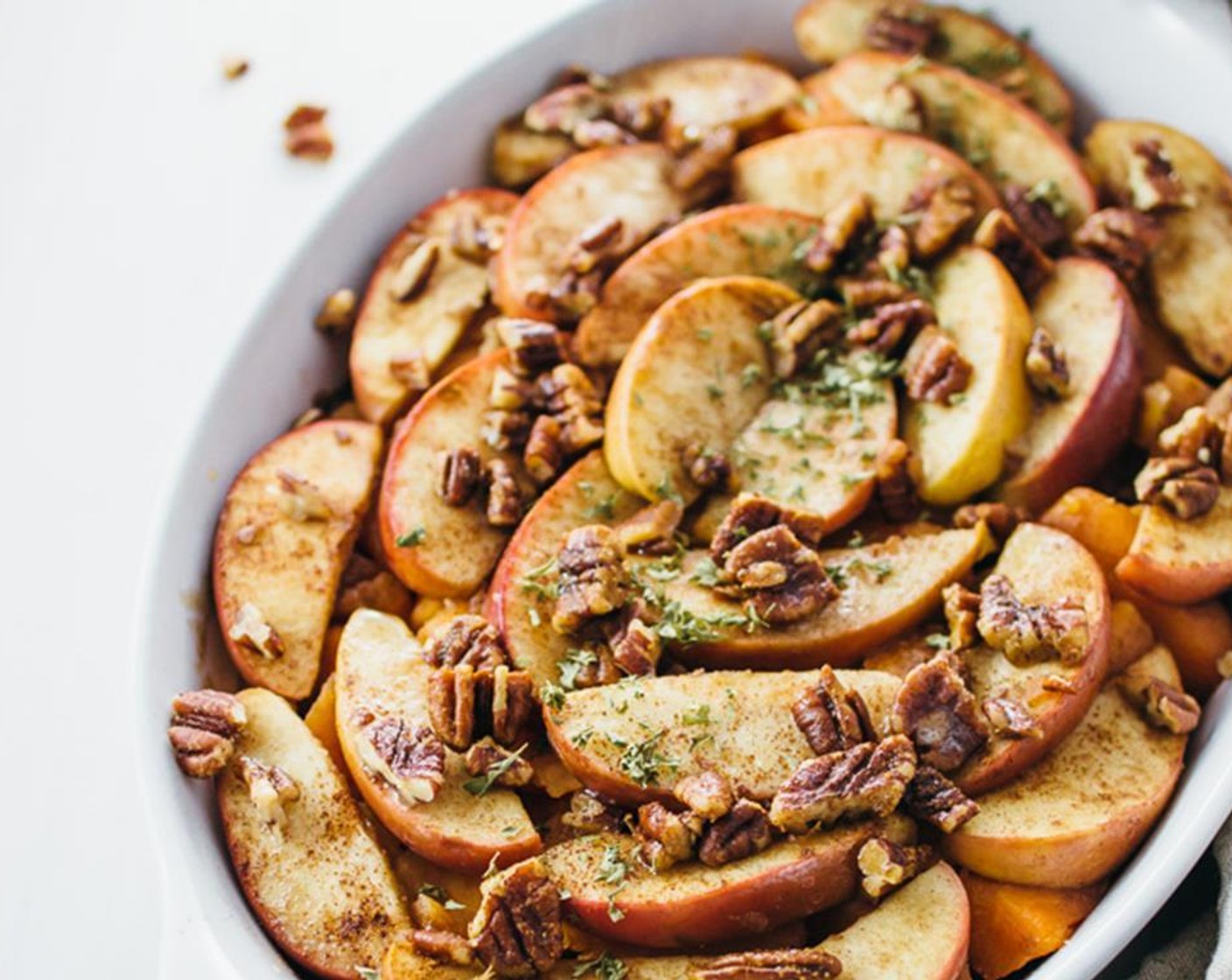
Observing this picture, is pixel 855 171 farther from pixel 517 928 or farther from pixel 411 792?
pixel 517 928

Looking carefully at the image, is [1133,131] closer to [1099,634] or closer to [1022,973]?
[1099,634]

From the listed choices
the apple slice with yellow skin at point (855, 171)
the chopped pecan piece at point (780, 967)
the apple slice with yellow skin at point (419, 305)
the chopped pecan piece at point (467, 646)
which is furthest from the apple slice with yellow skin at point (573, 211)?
the chopped pecan piece at point (780, 967)

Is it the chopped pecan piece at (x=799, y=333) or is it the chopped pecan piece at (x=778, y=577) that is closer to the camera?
the chopped pecan piece at (x=778, y=577)

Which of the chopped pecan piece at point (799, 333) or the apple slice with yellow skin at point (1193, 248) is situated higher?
the chopped pecan piece at point (799, 333)

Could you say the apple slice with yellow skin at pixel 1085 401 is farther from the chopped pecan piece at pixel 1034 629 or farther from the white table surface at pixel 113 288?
the white table surface at pixel 113 288

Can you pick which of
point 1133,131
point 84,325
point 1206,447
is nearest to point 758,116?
point 1133,131
